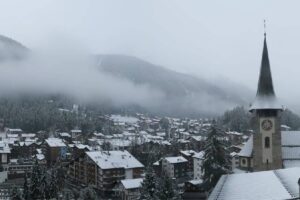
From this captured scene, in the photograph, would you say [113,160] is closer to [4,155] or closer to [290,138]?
[4,155]

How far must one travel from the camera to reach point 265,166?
4997 cm

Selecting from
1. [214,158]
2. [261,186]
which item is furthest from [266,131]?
[261,186]

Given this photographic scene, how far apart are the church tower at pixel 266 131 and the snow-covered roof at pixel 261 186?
69.8ft

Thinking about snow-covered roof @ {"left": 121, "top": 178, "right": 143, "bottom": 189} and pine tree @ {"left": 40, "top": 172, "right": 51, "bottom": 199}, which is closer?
pine tree @ {"left": 40, "top": 172, "right": 51, "bottom": 199}

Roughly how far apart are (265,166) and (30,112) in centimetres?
15730

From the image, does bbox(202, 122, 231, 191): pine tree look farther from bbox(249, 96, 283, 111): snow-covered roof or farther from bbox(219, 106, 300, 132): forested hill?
bbox(219, 106, 300, 132): forested hill

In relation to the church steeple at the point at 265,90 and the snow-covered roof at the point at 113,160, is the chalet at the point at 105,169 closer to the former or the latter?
the snow-covered roof at the point at 113,160

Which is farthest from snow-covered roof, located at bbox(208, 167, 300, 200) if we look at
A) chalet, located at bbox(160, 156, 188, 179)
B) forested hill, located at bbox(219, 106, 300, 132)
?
forested hill, located at bbox(219, 106, 300, 132)

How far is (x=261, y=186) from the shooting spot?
2441 centimetres

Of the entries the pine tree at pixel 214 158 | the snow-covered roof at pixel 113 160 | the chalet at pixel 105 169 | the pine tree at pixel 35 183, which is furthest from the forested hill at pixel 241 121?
the pine tree at pixel 35 183

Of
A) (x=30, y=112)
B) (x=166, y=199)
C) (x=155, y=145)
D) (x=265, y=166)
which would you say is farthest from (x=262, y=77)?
(x=30, y=112)

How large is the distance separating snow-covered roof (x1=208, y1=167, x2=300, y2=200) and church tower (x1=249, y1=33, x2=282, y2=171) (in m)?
21.3

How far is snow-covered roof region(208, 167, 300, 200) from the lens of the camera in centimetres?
2244

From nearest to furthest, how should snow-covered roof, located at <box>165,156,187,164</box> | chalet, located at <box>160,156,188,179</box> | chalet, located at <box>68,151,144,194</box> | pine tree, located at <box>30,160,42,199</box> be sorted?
1. pine tree, located at <box>30,160,42,199</box>
2. chalet, located at <box>68,151,144,194</box>
3. chalet, located at <box>160,156,188,179</box>
4. snow-covered roof, located at <box>165,156,187,164</box>
